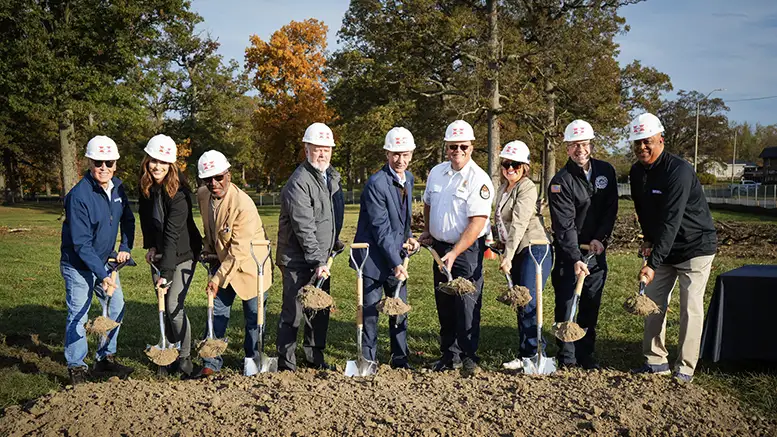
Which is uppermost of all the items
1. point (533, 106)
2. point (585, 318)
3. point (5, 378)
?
point (533, 106)

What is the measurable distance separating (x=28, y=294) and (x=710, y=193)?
44.0 metres

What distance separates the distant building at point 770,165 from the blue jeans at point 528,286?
63.8 m

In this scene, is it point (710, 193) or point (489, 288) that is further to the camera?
point (710, 193)

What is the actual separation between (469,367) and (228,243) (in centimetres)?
259

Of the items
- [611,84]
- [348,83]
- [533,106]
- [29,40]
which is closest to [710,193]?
[611,84]

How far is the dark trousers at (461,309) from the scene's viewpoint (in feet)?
18.2

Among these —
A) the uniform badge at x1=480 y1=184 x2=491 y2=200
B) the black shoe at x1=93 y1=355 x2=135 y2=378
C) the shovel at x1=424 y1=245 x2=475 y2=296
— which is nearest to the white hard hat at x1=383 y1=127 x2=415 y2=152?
the uniform badge at x1=480 y1=184 x2=491 y2=200

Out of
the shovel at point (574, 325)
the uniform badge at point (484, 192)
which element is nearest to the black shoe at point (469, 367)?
the shovel at point (574, 325)

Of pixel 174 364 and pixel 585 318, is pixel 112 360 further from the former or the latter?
pixel 585 318

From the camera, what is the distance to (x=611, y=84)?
1134 inches

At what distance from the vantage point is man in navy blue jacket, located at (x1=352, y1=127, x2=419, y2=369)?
5449mm

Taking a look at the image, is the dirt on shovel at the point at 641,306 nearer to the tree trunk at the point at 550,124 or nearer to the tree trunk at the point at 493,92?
the tree trunk at the point at 493,92

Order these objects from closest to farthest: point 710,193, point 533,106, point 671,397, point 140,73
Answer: point 671,397 → point 533,106 → point 140,73 → point 710,193

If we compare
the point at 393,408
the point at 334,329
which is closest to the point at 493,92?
the point at 334,329
